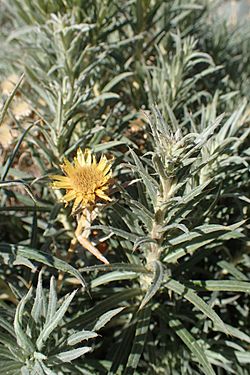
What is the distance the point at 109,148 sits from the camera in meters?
1.49

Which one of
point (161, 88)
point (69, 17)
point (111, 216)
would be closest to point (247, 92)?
point (161, 88)

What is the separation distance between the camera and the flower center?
110 cm

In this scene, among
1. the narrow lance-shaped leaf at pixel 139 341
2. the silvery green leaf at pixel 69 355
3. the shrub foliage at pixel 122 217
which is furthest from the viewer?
the narrow lance-shaped leaf at pixel 139 341

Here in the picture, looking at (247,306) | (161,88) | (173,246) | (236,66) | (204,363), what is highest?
(236,66)

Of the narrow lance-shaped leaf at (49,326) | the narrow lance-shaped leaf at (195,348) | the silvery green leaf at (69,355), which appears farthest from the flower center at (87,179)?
the narrow lance-shaped leaf at (195,348)

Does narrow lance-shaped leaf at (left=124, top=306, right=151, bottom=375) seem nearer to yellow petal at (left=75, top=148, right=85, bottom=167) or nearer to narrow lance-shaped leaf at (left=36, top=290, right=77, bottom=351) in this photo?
narrow lance-shaped leaf at (left=36, top=290, right=77, bottom=351)

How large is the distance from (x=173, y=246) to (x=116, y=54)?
950 millimetres

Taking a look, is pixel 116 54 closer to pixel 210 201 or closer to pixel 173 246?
pixel 210 201

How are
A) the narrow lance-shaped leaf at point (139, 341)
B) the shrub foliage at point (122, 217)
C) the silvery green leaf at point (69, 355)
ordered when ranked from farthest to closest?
1. the narrow lance-shaped leaf at point (139, 341)
2. the shrub foliage at point (122, 217)
3. the silvery green leaf at point (69, 355)

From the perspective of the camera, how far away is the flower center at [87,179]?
3.62ft

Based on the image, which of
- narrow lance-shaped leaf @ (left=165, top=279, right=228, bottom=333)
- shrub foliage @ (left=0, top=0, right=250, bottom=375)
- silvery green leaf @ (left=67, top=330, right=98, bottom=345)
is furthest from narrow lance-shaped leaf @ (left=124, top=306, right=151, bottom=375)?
silvery green leaf @ (left=67, top=330, right=98, bottom=345)

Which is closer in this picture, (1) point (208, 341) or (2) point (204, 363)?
(2) point (204, 363)

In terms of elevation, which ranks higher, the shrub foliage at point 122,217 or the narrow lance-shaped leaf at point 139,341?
the shrub foliage at point 122,217

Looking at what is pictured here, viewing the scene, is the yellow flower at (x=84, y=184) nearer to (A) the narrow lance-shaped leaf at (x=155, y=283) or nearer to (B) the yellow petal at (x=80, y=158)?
(B) the yellow petal at (x=80, y=158)
